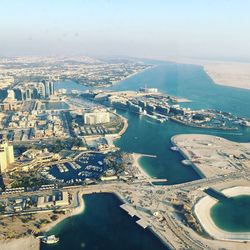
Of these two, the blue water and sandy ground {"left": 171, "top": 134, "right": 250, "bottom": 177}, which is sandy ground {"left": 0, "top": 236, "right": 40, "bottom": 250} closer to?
the blue water

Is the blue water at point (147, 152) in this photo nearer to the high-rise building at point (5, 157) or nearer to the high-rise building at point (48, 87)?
the high-rise building at point (5, 157)

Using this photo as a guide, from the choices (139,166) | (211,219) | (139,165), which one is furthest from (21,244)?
(139,165)

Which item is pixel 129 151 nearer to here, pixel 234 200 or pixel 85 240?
pixel 234 200

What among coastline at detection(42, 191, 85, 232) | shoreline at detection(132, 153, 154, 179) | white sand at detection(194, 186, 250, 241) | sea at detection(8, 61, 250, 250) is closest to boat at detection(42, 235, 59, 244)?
sea at detection(8, 61, 250, 250)

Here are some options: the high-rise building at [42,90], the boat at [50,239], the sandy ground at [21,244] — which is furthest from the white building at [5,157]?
the high-rise building at [42,90]

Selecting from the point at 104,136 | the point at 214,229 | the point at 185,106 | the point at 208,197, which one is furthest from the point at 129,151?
the point at 185,106

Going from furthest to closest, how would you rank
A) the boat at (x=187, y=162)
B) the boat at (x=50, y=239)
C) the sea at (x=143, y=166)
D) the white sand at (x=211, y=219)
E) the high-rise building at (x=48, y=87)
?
the high-rise building at (x=48, y=87)
the boat at (x=187, y=162)
the white sand at (x=211, y=219)
the sea at (x=143, y=166)
the boat at (x=50, y=239)
